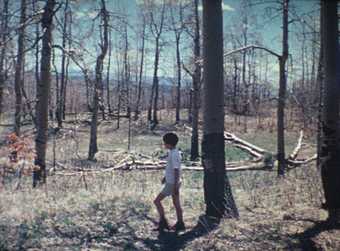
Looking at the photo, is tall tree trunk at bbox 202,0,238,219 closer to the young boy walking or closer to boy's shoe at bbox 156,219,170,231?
the young boy walking

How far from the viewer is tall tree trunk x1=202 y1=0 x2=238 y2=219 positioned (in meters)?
6.91

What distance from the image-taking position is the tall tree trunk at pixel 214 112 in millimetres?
6910

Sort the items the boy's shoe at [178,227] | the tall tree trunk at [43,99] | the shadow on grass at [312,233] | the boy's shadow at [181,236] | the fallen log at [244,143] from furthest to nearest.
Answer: the fallen log at [244,143] → the tall tree trunk at [43,99] → the boy's shoe at [178,227] → the boy's shadow at [181,236] → the shadow on grass at [312,233]

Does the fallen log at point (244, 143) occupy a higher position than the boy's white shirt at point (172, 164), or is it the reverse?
the boy's white shirt at point (172, 164)

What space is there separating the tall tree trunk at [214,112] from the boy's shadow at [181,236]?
37 centimetres

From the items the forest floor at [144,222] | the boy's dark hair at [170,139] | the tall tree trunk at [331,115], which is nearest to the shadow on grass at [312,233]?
the forest floor at [144,222]

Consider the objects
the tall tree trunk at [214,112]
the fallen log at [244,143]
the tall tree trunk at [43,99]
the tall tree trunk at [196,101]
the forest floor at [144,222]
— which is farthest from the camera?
the fallen log at [244,143]

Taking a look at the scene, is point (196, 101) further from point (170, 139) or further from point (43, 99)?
point (170, 139)

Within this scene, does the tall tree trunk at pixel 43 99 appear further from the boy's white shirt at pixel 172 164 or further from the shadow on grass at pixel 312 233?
the shadow on grass at pixel 312 233

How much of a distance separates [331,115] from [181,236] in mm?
3029

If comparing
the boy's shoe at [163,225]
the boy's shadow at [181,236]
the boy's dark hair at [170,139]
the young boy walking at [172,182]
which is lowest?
the boy's shadow at [181,236]

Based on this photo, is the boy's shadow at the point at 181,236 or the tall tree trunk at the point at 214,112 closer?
the boy's shadow at the point at 181,236

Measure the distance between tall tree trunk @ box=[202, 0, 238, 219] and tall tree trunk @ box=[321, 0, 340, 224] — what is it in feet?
5.16

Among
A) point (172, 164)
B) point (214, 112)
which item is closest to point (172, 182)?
point (172, 164)
